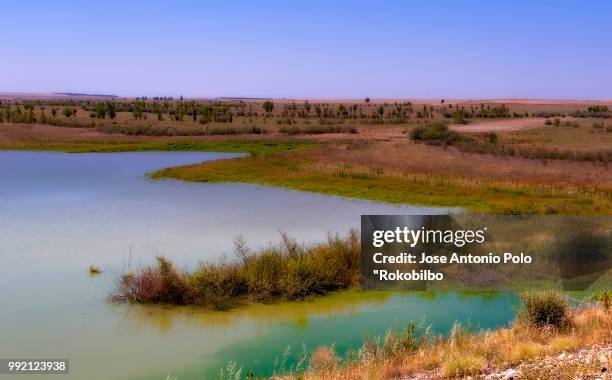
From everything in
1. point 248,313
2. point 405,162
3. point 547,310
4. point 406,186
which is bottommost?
point 248,313

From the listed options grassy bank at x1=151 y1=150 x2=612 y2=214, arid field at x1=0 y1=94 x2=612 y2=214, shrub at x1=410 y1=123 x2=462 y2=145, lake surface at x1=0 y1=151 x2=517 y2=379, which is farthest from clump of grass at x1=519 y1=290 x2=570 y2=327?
shrub at x1=410 y1=123 x2=462 y2=145

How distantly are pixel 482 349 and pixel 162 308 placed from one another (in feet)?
19.2

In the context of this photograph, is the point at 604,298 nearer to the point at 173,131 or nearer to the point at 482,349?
the point at 482,349

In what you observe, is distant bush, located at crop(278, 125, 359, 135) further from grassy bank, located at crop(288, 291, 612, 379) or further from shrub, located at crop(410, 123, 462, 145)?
grassy bank, located at crop(288, 291, 612, 379)

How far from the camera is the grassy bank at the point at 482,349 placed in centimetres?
705

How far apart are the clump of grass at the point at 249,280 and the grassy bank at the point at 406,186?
250 inches

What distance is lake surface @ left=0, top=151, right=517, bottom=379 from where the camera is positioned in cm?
908

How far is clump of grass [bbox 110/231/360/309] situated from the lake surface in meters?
0.32

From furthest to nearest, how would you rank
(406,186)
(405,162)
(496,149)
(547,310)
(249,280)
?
(496,149) → (405,162) → (406,186) → (249,280) → (547,310)

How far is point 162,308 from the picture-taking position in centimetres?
1083

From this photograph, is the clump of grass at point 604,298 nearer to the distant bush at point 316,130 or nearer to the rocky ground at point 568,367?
the rocky ground at point 568,367

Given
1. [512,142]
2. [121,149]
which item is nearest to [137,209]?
[121,149]

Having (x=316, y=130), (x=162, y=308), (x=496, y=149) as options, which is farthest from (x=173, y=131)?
(x=162, y=308)

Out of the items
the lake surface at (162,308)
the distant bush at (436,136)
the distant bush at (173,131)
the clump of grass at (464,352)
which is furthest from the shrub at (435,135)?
the clump of grass at (464,352)
